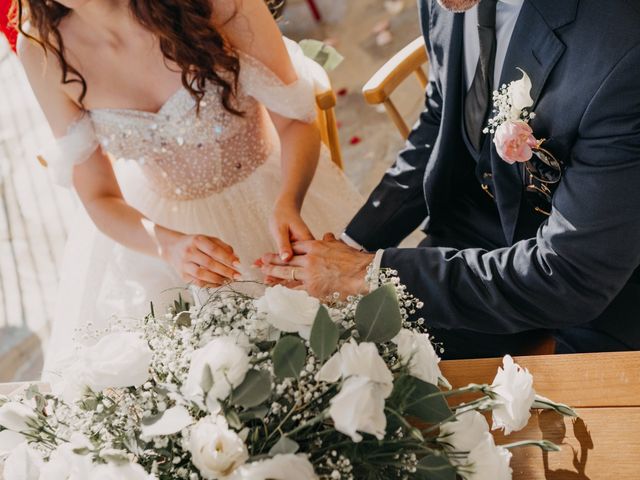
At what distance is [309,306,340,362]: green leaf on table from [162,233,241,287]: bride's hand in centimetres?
68

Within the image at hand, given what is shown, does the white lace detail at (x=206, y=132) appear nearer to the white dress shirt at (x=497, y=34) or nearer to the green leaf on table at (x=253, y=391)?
the white dress shirt at (x=497, y=34)

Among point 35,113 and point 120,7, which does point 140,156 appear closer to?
point 120,7

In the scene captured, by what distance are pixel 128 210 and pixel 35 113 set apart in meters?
2.36

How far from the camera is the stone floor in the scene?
9.63ft

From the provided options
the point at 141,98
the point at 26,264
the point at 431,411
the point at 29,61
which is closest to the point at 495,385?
the point at 431,411

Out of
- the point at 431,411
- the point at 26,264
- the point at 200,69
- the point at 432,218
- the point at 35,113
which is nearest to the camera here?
the point at 431,411

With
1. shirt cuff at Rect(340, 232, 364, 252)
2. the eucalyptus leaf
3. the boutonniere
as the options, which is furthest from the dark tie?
the eucalyptus leaf

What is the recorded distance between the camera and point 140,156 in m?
1.78

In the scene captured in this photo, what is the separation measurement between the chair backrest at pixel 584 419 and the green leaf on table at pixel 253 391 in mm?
484

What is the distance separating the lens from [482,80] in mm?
1508

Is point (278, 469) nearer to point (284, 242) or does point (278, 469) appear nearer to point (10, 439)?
point (10, 439)

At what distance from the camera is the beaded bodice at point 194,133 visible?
1.72 metres

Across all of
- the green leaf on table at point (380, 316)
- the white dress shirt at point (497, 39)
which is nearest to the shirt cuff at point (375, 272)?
the white dress shirt at point (497, 39)

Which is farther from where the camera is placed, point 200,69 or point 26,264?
point 26,264
